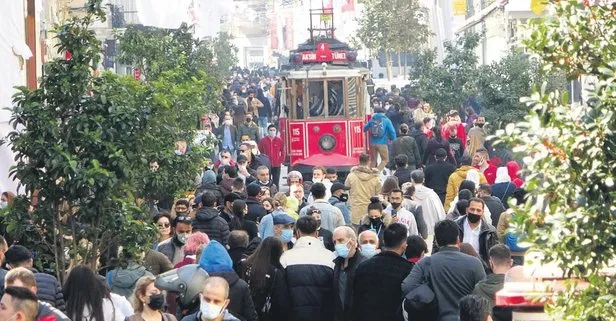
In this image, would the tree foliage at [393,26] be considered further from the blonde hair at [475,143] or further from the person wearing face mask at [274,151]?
the blonde hair at [475,143]

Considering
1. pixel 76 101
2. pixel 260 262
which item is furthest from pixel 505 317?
pixel 76 101

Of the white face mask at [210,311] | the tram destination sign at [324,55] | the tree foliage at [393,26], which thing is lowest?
the white face mask at [210,311]

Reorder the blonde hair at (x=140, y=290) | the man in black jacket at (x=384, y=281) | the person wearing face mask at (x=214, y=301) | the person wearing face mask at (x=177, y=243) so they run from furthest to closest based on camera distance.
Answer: the person wearing face mask at (x=177, y=243) → the man in black jacket at (x=384, y=281) → the blonde hair at (x=140, y=290) → the person wearing face mask at (x=214, y=301)

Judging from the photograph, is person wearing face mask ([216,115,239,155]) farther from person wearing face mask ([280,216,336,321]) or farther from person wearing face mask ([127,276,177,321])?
person wearing face mask ([127,276,177,321])

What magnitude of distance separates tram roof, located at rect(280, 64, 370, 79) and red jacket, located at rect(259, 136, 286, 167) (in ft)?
5.09

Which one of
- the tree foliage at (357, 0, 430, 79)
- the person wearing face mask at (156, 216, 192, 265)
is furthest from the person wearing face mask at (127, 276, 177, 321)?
the tree foliage at (357, 0, 430, 79)

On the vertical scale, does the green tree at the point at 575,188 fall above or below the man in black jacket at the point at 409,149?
above

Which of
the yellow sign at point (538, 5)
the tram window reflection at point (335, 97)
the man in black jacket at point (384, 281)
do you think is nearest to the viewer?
the yellow sign at point (538, 5)

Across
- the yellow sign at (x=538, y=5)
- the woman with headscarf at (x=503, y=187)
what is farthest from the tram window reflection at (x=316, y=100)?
the yellow sign at (x=538, y=5)

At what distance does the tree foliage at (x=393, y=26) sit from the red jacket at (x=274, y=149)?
109 feet

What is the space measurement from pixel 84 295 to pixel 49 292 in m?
0.41

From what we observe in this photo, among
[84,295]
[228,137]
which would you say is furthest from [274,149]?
[84,295]

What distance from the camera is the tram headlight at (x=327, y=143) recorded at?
33.8 meters

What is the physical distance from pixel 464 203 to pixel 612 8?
9855 millimetres
